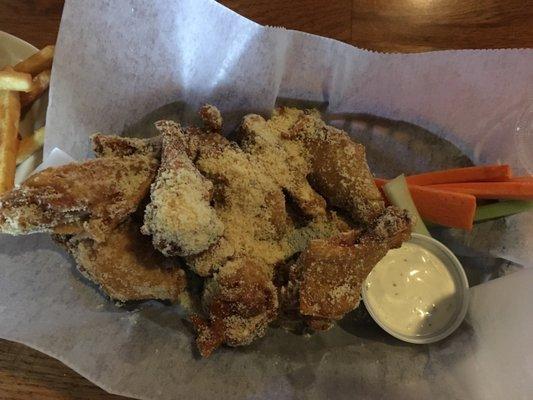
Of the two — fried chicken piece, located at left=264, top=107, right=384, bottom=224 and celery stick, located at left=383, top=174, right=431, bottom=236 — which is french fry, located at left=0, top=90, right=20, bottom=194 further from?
celery stick, located at left=383, top=174, right=431, bottom=236

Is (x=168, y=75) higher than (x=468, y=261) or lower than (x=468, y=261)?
higher

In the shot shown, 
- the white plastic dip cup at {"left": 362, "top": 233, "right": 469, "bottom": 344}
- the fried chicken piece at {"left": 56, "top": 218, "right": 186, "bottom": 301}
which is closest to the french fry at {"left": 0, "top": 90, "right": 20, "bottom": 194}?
the fried chicken piece at {"left": 56, "top": 218, "right": 186, "bottom": 301}

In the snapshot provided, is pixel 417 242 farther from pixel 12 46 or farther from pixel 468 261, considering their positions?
pixel 12 46

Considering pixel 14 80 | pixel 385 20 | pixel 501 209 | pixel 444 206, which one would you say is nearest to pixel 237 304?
pixel 444 206

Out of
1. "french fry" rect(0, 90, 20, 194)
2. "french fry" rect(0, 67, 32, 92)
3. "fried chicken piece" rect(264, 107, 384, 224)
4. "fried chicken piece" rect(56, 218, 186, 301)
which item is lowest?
"fried chicken piece" rect(56, 218, 186, 301)

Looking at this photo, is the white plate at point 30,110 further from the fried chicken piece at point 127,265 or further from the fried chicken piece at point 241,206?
the fried chicken piece at point 241,206

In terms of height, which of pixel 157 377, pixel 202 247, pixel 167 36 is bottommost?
pixel 157 377

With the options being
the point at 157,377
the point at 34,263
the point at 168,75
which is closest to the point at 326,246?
the point at 157,377
